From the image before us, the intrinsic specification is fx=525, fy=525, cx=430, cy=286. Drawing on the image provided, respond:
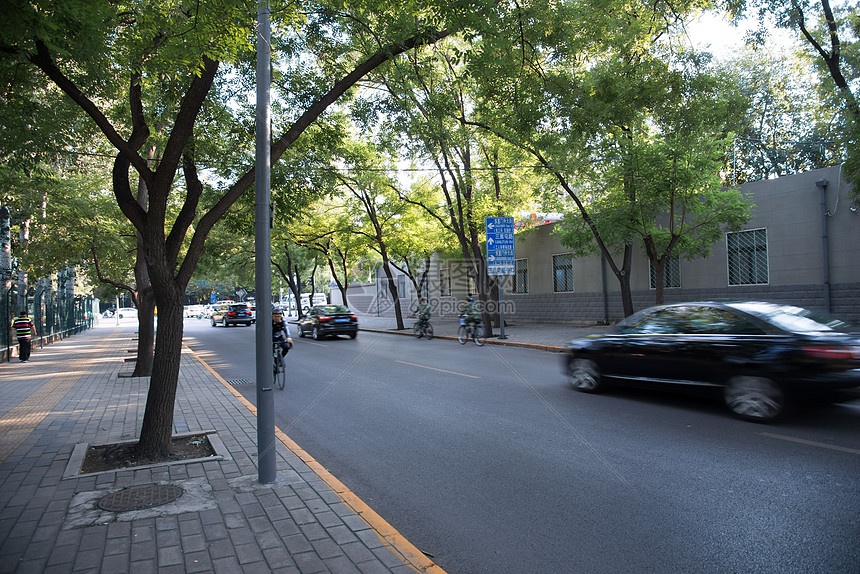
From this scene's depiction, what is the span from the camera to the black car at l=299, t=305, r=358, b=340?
22.9m

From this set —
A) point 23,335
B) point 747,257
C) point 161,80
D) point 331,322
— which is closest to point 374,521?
point 161,80

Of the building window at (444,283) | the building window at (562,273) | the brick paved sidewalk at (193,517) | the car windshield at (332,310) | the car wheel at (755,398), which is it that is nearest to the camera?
the brick paved sidewalk at (193,517)

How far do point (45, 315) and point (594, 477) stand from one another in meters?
25.4

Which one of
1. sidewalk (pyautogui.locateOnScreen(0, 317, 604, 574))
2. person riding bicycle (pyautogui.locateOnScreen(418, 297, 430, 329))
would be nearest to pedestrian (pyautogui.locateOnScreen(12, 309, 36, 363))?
sidewalk (pyautogui.locateOnScreen(0, 317, 604, 574))

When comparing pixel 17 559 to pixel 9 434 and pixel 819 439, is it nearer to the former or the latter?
pixel 9 434

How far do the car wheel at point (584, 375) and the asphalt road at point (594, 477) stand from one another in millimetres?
265

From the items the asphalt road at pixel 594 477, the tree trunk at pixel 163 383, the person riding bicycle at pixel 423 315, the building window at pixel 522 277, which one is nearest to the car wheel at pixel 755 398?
the asphalt road at pixel 594 477

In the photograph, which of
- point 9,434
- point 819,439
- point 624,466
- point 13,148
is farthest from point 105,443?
point 819,439

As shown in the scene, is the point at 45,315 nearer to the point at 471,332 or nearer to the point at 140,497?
the point at 471,332

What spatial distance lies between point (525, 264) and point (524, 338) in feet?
31.9

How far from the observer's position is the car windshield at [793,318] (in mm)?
6285

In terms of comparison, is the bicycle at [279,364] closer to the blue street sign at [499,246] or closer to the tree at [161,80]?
the tree at [161,80]

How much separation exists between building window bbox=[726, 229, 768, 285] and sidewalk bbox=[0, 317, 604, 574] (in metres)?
16.4

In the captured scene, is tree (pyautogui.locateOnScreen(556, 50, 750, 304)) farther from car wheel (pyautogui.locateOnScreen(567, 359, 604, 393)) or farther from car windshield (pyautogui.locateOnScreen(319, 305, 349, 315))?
car windshield (pyautogui.locateOnScreen(319, 305, 349, 315))
